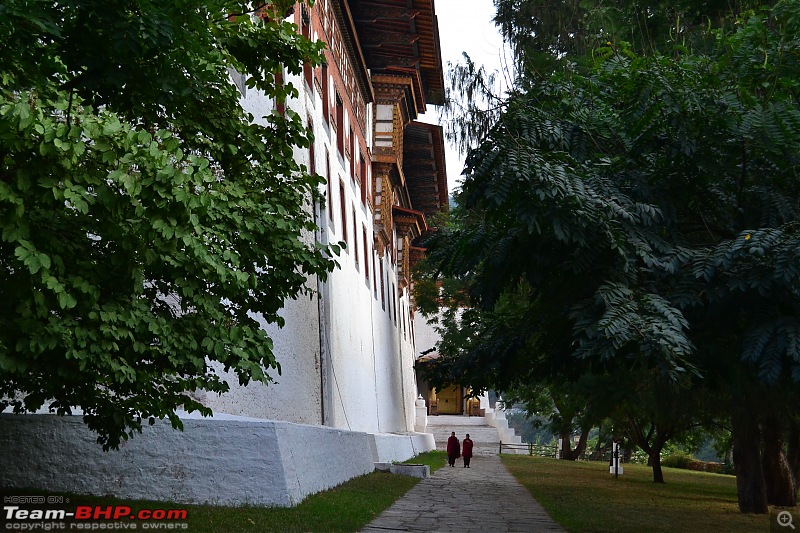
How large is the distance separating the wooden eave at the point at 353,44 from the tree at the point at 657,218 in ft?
44.6

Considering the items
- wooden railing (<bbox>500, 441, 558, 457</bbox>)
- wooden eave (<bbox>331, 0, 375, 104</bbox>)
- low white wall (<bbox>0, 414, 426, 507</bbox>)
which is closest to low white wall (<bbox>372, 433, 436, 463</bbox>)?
wooden railing (<bbox>500, 441, 558, 457</bbox>)

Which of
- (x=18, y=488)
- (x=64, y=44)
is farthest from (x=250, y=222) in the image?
(x=18, y=488)

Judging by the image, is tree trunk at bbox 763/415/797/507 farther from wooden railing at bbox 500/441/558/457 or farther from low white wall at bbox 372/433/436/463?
wooden railing at bbox 500/441/558/457

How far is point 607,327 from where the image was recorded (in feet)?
30.2

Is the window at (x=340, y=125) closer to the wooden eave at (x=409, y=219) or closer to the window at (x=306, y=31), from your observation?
the window at (x=306, y=31)

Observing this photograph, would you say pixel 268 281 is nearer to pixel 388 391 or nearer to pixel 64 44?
→ pixel 64 44

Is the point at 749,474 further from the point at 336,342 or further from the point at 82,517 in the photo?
the point at 82,517

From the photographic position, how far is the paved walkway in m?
11.5

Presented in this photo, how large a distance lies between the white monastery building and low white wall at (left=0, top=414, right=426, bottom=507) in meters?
0.01

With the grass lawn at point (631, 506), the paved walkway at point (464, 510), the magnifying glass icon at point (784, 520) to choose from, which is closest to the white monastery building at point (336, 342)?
the paved walkway at point (464, 510)

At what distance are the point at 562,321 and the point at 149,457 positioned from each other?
499cm

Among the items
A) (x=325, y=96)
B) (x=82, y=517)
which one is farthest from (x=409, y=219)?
(x=82, y=517)

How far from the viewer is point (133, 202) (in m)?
6.27

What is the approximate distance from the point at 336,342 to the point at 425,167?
20.0m
